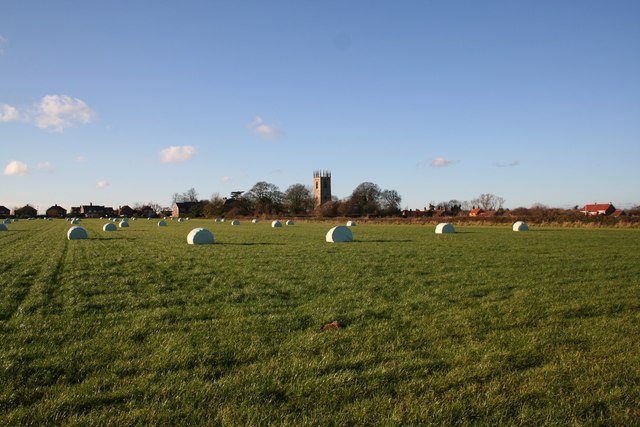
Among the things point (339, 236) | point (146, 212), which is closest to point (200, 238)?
point (339, 236)

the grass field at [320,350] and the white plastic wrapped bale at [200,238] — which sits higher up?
the white plastic wrapped bale at [200,238]

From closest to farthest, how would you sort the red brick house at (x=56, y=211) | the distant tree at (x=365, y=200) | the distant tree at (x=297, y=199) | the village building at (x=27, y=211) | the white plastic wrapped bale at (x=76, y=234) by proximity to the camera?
the white plastic wrapped bale at (x=76, y=234) → the distant tree at (x=365, y=200) → the distant tree at (x=297, y=199) → the village building at (x=27, y=211) → the red brick house at (x=56, y=211)

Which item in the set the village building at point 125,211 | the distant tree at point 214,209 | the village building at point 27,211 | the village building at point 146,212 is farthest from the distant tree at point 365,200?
the village building at point 27,211

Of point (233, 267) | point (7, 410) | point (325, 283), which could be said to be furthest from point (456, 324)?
point (233, 267)

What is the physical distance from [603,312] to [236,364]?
7301mm

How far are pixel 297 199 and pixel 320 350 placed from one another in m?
128

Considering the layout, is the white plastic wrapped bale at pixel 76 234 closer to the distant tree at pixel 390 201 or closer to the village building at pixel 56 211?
the distant tree at pixel 390 201

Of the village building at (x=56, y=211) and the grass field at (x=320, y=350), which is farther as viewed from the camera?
the village building at (x=56, y=211)

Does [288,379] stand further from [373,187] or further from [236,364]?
[373,187]

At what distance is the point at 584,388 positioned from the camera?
5.28 m

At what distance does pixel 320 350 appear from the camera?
6.62 metres

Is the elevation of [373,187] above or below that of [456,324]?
above

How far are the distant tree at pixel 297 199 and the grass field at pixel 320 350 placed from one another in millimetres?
119059

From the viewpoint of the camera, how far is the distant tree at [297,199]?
434ft
